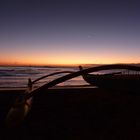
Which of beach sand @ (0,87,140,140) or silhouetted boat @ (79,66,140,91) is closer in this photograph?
beach sand @ (0,87,140,140)

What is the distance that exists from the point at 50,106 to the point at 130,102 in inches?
102

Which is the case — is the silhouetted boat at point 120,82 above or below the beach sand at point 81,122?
above

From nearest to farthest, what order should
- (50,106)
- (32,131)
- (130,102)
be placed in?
(32,131) → (50,106) → (130,102)

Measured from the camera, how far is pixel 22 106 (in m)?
4.23

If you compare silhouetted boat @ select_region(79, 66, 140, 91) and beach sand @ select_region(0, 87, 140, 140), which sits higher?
silhouetted boat @ select_region(79, 66, 140, 91)

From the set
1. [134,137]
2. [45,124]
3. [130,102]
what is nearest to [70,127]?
[45,124]

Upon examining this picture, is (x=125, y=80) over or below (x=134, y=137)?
over

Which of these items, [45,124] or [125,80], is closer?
[45,124]

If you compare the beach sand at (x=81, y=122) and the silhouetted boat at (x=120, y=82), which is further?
the silhouetted boat at (x=120, y=82)

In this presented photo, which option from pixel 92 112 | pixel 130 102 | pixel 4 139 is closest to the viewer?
pixel 4 139

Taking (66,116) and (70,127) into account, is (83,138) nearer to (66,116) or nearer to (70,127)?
(70,127)

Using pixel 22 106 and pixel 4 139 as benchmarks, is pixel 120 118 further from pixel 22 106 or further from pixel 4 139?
pixel 4 139

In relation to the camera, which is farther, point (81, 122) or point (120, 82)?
point (120, 82)

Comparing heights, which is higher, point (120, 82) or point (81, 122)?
point (120, 82)
